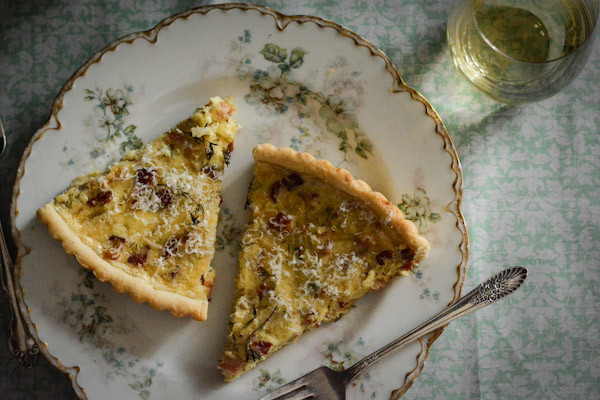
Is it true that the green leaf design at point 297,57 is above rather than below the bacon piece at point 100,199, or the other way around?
above

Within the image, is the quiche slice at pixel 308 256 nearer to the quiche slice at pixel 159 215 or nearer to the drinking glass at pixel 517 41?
the quiche slice at pixel 159 215

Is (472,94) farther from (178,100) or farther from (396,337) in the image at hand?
(178,100)

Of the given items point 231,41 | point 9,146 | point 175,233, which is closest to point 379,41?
point 231,41

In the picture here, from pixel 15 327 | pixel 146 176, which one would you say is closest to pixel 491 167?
pixel 146 176

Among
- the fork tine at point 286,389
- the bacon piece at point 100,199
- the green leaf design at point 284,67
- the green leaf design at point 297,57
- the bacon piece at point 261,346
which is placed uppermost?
the green leaf design at point 297,57

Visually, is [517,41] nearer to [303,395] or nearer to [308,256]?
[308,256]

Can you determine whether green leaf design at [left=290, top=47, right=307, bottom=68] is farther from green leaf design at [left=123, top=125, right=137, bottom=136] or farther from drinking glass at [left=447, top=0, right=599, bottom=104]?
green leaf design at [left=123, top=125, right=137, bottom=136]

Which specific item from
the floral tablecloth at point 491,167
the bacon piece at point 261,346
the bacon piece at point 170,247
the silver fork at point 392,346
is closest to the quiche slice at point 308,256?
the bacon piece at point 261,346
